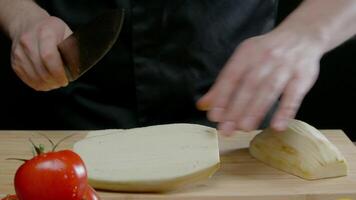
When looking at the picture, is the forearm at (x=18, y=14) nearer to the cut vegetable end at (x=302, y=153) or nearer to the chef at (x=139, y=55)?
the chef at (x=139, y=55)

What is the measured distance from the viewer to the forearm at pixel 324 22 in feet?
3.02

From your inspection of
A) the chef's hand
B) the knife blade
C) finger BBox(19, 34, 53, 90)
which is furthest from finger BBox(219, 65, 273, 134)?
finger BBox(19, 34, 53, 90)

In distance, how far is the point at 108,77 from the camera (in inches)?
46.4

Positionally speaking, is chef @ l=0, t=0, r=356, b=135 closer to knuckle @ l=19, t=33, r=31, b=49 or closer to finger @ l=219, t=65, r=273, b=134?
knuckle @ l=19, t=33, r=31, b=49

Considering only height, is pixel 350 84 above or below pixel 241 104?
below

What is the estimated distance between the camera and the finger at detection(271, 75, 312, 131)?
0.86 metres

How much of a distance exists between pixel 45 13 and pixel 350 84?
83 cm

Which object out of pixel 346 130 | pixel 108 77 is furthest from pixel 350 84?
pixel 108 77

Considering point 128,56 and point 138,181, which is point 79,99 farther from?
point 138,181

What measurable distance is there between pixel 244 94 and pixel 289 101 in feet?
0.20

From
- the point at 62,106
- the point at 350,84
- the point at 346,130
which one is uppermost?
the point at 62,106

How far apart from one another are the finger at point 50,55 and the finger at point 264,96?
1.07 ft

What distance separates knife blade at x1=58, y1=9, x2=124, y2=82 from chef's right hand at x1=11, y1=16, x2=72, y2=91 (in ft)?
0.05

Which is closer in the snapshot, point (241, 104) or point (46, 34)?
point (241, 104)
